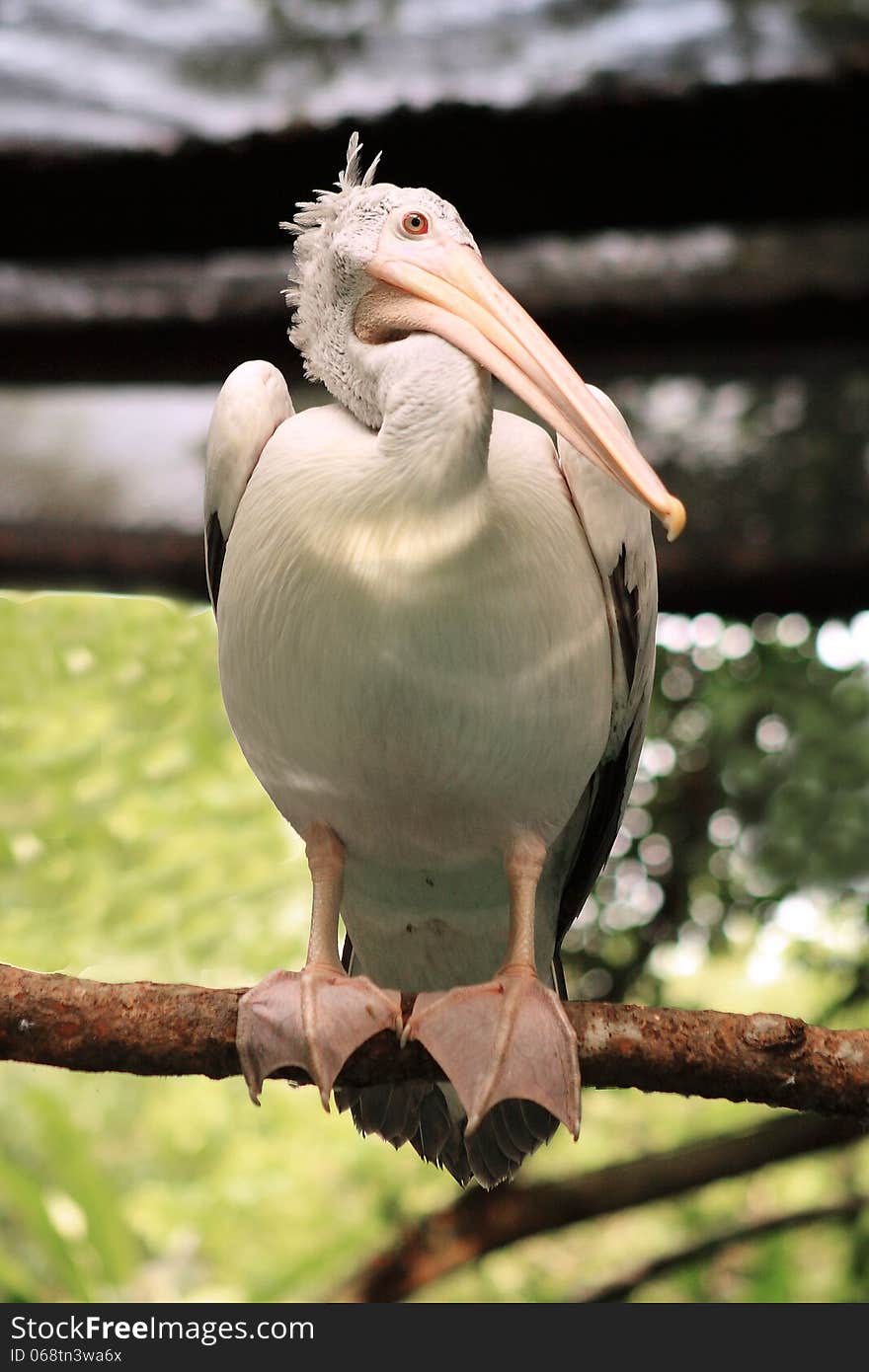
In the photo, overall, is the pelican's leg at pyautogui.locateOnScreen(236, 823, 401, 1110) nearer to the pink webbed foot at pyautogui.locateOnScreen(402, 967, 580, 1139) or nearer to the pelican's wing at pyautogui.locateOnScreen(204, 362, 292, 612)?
the pink webbed foot at pyautogui.locateOnScreen(402, 967, 580, 1139)

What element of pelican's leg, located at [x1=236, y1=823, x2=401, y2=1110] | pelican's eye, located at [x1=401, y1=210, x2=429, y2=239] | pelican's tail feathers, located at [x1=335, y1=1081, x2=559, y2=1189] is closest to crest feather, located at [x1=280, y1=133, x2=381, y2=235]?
pelican's eye, located at [x1=401, y1=210, x2=429, y2=239]

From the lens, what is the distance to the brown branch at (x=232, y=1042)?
152 cm

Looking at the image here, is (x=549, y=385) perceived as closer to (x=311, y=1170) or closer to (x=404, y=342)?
(x=404, y=342)

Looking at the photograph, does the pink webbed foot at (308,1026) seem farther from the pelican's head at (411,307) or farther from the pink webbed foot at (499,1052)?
the pelican's head at (411,307)

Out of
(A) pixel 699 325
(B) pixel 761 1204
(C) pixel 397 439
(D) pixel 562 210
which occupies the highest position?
(C) pixel 397 439

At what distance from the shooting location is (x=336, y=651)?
5.28 feet

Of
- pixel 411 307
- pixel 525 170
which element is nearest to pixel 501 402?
pixel 525 170

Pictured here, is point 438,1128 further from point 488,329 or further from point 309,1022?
point 488,329

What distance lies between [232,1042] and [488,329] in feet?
2.90

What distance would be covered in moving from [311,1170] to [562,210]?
10.6 ft

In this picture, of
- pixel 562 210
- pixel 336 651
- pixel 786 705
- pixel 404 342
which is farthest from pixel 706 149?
pixel 336 651

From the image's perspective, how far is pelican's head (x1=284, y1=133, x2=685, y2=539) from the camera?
1575 mm

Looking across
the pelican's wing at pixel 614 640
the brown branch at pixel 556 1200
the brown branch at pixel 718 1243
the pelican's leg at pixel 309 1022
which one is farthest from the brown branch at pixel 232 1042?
the brown branch at pixel 718 1243

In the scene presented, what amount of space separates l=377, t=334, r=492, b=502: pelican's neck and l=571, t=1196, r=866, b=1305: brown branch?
3.23 metres
